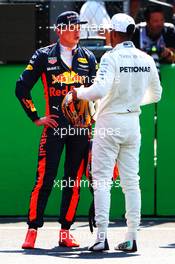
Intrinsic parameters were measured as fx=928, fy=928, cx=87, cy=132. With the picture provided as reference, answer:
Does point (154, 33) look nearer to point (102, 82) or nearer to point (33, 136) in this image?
point (33, 136)

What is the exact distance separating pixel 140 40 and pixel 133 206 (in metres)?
3.21

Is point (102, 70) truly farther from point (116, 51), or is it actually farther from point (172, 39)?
point (172, 39)

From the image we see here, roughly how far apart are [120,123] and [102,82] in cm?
41

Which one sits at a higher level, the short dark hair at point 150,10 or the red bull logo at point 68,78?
the short dark hair at point 150,10

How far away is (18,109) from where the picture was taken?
9953mm

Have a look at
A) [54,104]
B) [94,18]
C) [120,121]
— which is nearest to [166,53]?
[94,18]

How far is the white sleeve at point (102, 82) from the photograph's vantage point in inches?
297

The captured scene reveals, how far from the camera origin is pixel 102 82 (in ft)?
24.7

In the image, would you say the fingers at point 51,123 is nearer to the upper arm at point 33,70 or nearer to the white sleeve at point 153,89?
the upper arm at point 33,70

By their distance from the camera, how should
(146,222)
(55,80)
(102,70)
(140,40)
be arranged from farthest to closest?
(140,40) → (146,222) → (55,80) → (102,70)

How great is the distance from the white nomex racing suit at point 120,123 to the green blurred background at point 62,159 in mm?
2117

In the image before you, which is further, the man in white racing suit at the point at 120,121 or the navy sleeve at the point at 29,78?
the navy sleeve at the point at 29,78

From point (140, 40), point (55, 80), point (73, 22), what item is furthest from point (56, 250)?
point (140, 40)

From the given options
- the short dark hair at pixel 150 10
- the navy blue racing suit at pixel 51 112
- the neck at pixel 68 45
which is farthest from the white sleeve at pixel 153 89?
the short dark hair at pixel 150 10
